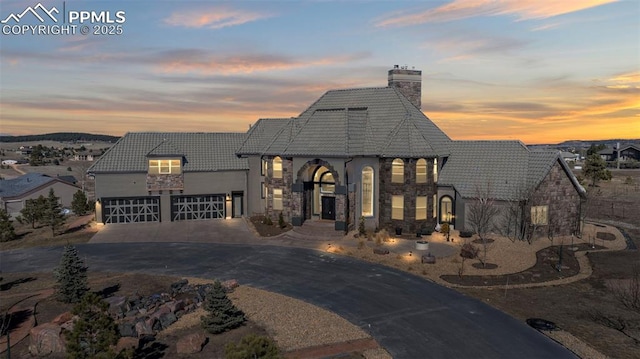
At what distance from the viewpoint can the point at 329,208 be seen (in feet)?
135

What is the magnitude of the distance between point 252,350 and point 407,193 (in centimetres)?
2779

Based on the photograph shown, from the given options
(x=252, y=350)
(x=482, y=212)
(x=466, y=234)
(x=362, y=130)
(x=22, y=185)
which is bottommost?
(x=466, y=234)

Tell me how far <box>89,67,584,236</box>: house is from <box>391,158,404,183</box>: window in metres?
0.09

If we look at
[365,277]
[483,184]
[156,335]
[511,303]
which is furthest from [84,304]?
[483,184]

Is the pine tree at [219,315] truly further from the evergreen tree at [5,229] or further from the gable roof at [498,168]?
the evergreen tree at [5,229]

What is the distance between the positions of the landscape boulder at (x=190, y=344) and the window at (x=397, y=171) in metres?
25.1

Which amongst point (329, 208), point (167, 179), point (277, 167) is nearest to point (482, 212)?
point (329, 208)

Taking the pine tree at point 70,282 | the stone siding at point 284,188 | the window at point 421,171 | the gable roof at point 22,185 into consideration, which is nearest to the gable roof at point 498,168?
the window at point 421,171

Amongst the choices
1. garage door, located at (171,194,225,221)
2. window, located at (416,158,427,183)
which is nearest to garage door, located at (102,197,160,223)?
garage door, located at (171,194,225,221)

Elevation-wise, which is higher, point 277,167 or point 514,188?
point 277,167

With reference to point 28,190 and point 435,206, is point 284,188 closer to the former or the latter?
point 435,206

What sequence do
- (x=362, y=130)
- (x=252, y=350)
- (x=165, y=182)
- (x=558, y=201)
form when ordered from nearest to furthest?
(x=252, y=350) < (x=558, y=201) < (x=362, y=130) < (x=165, y=182)

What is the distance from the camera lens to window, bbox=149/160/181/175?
136ft

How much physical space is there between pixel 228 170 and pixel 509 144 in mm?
27830
